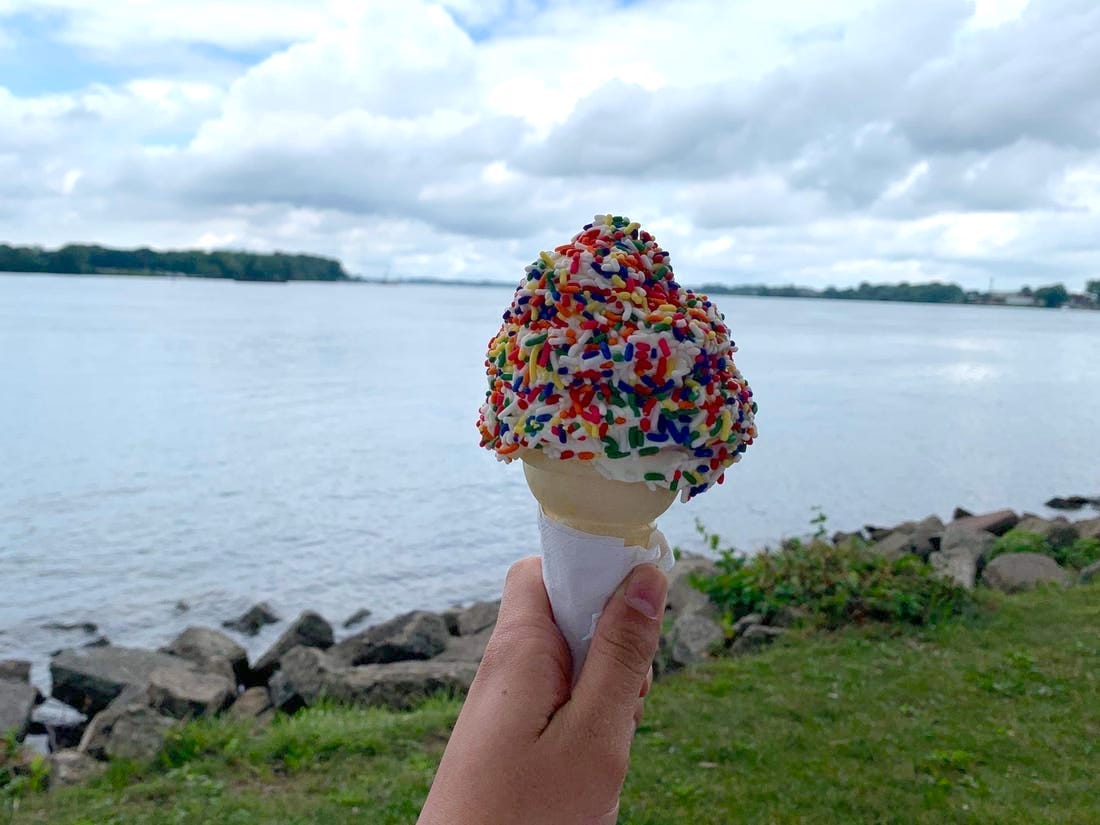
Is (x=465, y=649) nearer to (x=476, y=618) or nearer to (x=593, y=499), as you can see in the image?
(x=476, y=618)

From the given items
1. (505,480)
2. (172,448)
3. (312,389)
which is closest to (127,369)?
(312,389)

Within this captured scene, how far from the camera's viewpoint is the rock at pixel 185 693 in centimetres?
845

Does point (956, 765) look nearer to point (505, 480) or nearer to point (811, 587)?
point (811, 587)

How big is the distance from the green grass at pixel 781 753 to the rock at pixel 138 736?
0.13m

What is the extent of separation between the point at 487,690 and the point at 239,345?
5269 centimetres

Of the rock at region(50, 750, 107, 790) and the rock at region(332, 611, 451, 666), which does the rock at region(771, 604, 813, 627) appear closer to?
the rock at region(332, 611, 451, 666)

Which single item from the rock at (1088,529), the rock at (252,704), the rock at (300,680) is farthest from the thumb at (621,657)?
the rock at (1088,529)

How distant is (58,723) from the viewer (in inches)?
393

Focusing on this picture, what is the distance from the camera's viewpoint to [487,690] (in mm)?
2814

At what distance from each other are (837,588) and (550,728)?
6.98 metres

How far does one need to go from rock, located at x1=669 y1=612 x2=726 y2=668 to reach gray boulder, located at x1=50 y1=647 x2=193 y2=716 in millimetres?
4971

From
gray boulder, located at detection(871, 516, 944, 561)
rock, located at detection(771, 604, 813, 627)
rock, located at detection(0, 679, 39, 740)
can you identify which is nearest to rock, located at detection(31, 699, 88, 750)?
rock, located at detection(0, 679, 39, 740)

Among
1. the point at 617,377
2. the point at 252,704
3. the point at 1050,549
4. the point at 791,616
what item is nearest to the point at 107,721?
the point at 252,704

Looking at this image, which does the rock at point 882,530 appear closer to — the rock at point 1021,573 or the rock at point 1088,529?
the rock at point 1088,529
